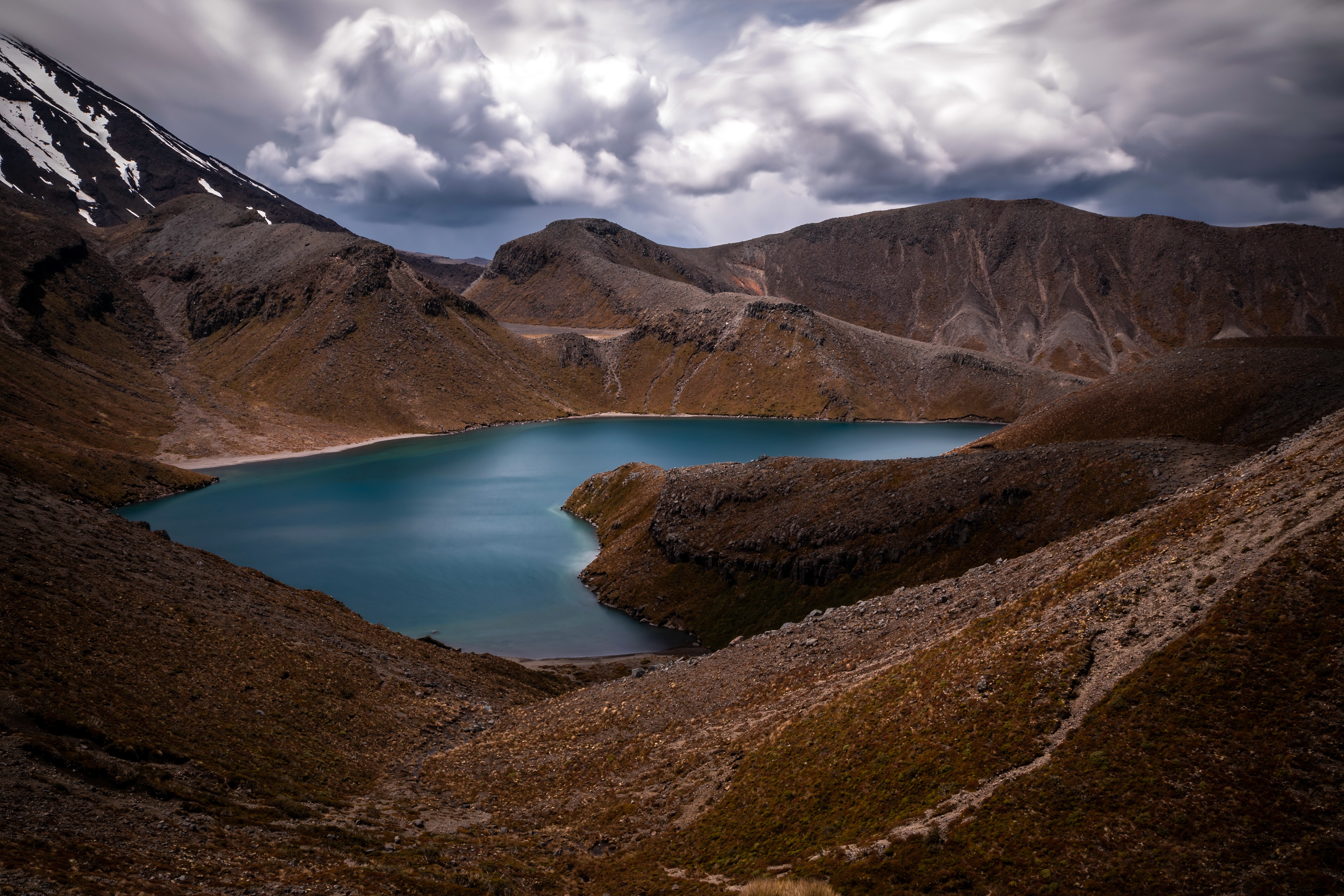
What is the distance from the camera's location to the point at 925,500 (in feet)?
192

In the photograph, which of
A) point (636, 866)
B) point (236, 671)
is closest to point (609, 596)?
point (236, 671)

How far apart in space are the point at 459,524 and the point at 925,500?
2480 inches

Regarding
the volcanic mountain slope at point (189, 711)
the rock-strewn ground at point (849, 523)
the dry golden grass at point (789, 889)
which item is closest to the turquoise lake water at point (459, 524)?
the rock-strewn ground at point (849, 523)

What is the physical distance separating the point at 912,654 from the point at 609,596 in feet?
147

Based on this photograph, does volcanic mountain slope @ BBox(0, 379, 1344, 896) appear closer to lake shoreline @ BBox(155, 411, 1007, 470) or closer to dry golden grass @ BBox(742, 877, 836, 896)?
dry golden grass @ BBox(742, 877, 836, 896)

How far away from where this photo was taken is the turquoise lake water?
65375 millimetres

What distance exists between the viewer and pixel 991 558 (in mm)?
51625

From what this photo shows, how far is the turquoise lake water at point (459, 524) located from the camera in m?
65.4

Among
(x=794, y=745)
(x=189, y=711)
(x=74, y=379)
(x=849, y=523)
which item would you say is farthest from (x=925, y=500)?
(x=74, y=379)

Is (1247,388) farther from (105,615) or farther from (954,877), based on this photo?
(105,615)

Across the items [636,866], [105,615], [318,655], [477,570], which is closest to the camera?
[636,866]

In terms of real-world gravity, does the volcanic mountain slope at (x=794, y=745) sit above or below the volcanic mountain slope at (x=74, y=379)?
below

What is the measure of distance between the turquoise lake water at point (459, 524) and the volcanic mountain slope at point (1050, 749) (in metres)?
32.6

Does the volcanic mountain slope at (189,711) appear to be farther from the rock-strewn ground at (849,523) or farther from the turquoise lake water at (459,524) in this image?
the rock-strewn ground at (849,523)
